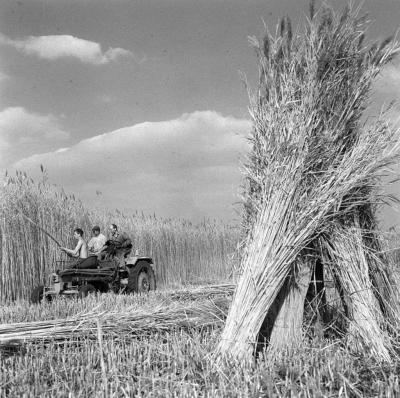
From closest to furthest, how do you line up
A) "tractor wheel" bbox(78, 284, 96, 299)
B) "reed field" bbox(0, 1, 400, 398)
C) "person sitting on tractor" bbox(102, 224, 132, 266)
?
"reed field" bbox(0, 1, 400, 398) → "tractor wheel" bbox(78, 284, 96, 299) → "person sitting on tractor" bbox(102, 224, 132, 266)

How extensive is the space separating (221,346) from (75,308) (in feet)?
12.1

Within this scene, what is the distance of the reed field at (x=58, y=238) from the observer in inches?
404

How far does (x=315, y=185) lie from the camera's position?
3.91 meters

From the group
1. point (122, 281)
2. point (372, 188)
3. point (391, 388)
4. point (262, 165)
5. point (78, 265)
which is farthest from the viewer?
point (122, 281)

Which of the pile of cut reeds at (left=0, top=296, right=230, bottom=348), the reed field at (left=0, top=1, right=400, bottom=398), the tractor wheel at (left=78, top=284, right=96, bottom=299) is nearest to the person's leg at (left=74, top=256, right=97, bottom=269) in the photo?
the tractor wheel at (left=78, top=284, right=96, bottom=299)

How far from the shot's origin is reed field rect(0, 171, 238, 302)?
10.3 meters

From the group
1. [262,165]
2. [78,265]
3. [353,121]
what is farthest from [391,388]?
[78,265]

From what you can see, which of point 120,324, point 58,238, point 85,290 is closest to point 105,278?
point 85,290

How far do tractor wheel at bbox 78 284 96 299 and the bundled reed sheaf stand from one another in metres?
4.83

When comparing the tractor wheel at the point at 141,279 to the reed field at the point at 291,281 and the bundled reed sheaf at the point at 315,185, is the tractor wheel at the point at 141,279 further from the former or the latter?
the bundled reed sheaf at the point at 315,185

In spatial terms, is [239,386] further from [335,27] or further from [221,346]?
[335,27]

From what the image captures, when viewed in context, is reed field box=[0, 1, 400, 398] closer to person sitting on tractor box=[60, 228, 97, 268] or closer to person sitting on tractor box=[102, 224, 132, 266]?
person sitting on tractor box=[60, 228, 97, 268]

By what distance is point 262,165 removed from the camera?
3.98 meters

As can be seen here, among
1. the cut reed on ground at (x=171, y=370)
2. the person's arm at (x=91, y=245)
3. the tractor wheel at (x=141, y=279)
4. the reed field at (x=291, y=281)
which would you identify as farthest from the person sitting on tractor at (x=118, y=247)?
the cut reed on ground at (x=171, y=370)
